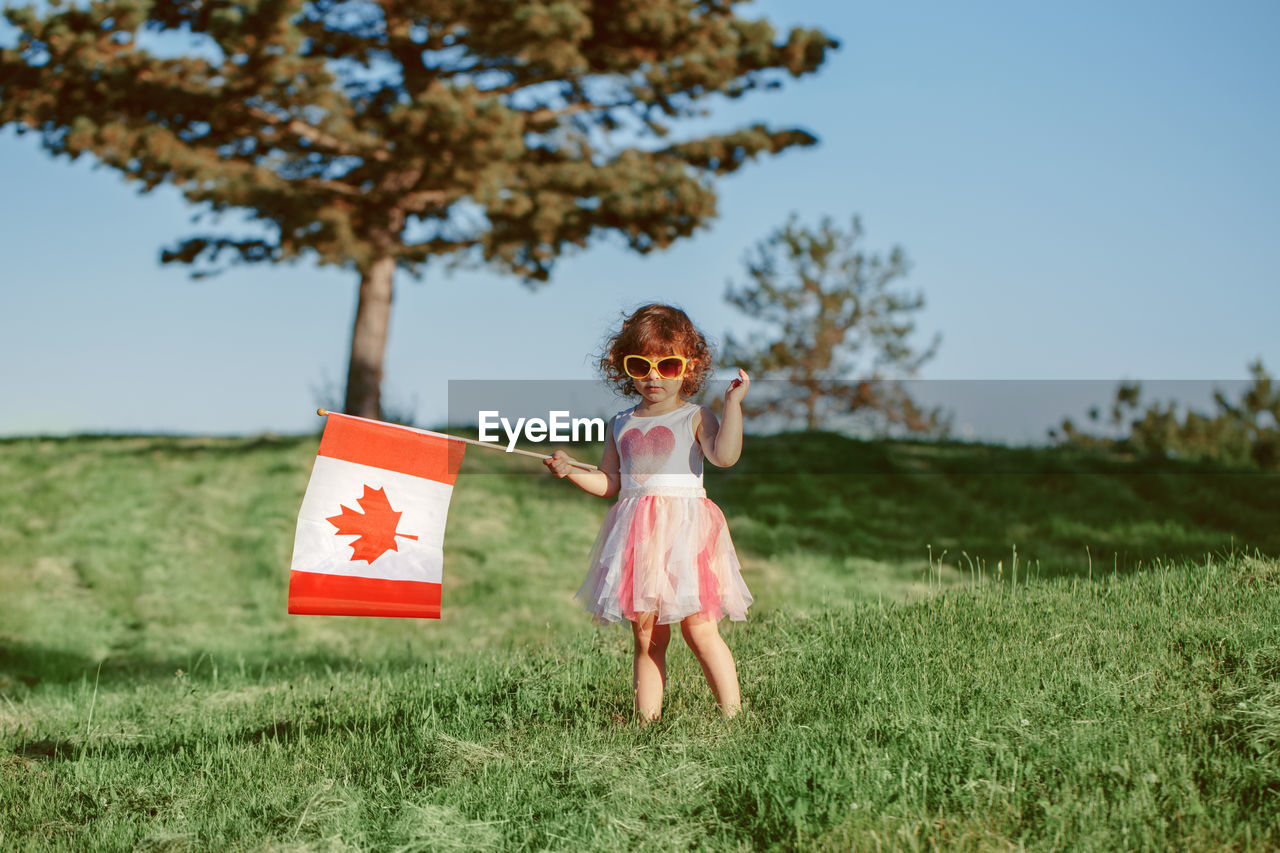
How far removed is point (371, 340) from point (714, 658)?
12099 mm

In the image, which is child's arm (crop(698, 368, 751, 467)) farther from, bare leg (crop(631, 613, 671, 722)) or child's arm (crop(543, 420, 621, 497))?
bare leg (crop(631, 613, 671, 722))

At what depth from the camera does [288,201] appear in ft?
43.8

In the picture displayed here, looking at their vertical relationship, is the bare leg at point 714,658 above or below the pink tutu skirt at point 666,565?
below

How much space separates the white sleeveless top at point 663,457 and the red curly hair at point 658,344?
237 millimetres

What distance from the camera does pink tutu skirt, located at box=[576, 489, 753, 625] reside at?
4145mm

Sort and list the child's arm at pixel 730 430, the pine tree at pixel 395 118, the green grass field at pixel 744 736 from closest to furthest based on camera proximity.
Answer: the green grass field at pixel 744 736, the child's arm at pixel 730 430, the pine tree at pixel 395 118

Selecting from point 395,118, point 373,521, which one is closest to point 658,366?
point 373,521

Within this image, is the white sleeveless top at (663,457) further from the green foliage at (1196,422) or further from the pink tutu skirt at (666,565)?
the green foliage at (1196,422)

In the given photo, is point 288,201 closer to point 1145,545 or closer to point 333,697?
point 333,697

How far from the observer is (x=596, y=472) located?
4426 millimetres

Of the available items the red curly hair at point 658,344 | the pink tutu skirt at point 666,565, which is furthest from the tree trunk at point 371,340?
the pink tutu skirt at point 666,565

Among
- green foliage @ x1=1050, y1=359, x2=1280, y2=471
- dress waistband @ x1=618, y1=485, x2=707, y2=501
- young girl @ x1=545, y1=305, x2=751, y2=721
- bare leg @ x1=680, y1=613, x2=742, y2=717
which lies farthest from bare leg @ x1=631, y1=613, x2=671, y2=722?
green foliage @ x1=1050, y1=359, x2=1280, y2=471

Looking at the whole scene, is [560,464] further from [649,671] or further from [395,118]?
[395,118]

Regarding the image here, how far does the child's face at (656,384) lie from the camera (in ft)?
14.3
